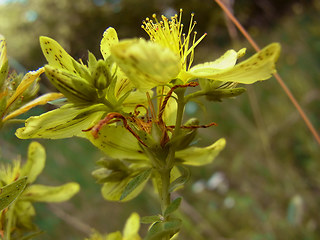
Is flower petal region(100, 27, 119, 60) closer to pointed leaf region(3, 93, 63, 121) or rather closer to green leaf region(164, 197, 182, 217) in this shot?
pointed leaf region(3, 93, 63, 121)

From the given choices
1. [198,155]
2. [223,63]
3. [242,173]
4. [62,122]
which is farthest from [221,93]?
[242,173]

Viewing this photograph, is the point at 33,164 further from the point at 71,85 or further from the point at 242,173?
the point at 242,173

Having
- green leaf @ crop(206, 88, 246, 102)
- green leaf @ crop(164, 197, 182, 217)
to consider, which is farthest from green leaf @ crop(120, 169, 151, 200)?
green leaf @ crop(206, 88, 246, 102)

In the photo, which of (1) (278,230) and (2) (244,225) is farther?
(2) (244,225)

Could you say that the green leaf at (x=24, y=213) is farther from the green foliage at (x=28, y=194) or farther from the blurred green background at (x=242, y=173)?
the blurred green background at (x=242, y=173)

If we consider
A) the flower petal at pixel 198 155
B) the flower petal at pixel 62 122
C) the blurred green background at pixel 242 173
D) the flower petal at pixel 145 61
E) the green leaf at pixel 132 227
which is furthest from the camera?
the blurred green background at pixel 242 173

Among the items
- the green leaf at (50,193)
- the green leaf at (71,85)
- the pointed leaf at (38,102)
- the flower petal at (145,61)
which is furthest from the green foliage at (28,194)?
the flower petal at (145,61)

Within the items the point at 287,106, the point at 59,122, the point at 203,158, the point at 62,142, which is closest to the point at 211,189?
the point at 287,106

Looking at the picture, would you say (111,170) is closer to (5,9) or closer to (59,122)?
(59,122)
